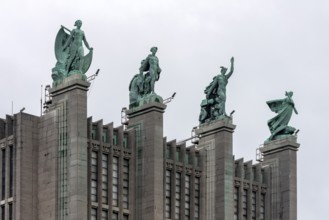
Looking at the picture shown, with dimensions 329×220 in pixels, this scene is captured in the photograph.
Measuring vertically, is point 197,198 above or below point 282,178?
below

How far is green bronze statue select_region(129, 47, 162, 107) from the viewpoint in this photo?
12712 cm

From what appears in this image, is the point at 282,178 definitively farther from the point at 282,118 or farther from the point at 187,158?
the point at 187,158

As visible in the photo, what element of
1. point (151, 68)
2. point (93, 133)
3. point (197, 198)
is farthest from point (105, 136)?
point (197, 198)

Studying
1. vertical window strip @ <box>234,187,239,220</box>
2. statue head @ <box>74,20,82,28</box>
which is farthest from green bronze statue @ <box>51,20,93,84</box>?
vertical window strip @ <box>234,187,239,220</box>

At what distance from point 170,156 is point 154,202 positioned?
5096mm

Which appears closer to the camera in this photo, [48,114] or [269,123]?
[48,114]

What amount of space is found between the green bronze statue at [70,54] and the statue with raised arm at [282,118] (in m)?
18.4

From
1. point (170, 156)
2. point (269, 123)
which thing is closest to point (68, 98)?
point (170, 156)

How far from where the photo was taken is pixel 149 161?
125 meters

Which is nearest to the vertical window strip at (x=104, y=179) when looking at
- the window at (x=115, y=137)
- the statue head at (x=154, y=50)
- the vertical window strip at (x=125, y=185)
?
the window at (x=115, y=137)

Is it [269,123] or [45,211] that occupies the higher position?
[269,123]

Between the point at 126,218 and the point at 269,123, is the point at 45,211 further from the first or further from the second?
the point at 269,123

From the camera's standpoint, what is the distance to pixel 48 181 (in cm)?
12144

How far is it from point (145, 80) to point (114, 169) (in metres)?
7.18
